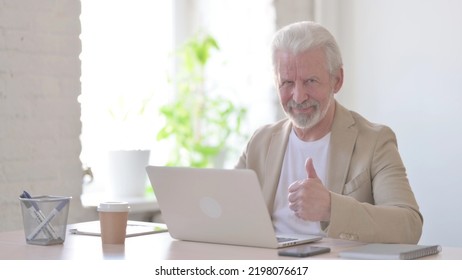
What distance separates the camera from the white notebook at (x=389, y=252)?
1851mm

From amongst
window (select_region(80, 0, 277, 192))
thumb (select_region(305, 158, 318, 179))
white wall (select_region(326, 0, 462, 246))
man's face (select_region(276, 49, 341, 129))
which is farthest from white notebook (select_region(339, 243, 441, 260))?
window (select_region(80, 0, 277, 192))

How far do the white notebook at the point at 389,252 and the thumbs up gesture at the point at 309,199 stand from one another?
20 cm

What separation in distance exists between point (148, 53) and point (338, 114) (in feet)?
5.07

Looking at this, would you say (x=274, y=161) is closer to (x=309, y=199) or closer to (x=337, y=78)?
(x=337, y=78)

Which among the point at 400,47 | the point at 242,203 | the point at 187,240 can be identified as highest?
the point at 400,47

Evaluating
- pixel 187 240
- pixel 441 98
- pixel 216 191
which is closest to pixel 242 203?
pixel 216 191

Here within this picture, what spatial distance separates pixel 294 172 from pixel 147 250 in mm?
829

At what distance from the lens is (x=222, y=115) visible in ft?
13.1

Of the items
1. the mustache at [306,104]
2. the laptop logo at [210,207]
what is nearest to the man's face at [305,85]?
the mustache at [306,104]

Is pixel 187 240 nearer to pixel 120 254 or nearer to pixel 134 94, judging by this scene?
pixel 120 254

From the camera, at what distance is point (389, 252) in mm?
1878

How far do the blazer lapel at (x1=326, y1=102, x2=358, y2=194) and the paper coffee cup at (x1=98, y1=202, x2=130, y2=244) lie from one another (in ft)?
2.44

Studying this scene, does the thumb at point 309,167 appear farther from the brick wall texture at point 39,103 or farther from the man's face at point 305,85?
the brick wall texture at point 39,103
